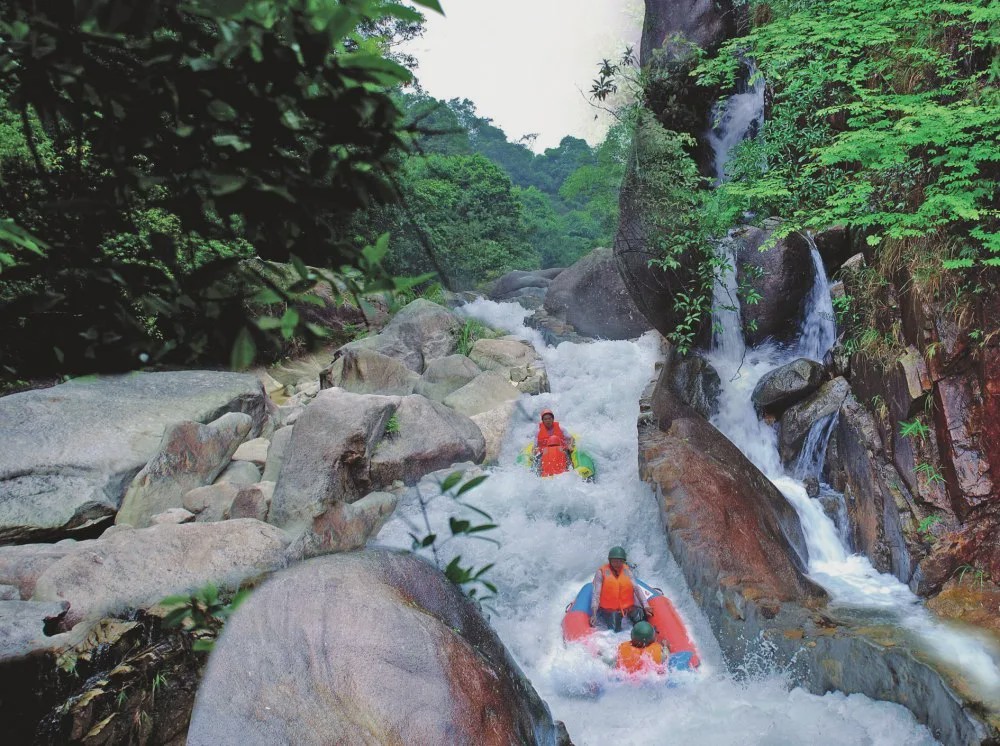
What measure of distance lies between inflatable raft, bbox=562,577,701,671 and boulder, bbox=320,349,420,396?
5851mm

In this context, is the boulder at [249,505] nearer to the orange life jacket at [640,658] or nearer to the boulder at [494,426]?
the boulder at [494,426]

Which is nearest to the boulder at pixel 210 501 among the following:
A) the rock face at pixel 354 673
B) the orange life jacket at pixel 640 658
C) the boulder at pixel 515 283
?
the rock face at pixel 354 673

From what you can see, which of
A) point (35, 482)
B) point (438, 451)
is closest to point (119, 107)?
point (35, 482)

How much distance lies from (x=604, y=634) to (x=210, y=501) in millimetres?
4212

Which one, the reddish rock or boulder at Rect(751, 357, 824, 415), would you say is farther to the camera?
boulder at Rect(751, 357, 824, 415)

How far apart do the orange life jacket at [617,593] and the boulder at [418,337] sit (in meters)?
7.71

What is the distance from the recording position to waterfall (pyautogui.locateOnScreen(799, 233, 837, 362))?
805 centimetres

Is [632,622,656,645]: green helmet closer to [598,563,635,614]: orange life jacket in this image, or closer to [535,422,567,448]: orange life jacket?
[598,563,635,614]: orange life jacket

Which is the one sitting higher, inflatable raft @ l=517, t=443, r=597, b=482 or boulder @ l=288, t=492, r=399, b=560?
inflatable raft @ l=517, t=443, r=597, b=482

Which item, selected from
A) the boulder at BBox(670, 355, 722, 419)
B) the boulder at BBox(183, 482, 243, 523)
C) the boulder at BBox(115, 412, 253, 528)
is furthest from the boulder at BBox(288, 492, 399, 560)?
the boulder at BBox(670, 355, 722, 419)

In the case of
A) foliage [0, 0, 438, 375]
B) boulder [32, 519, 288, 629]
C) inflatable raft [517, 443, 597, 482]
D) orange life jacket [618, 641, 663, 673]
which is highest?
foliage [0, 0, 438, 375]

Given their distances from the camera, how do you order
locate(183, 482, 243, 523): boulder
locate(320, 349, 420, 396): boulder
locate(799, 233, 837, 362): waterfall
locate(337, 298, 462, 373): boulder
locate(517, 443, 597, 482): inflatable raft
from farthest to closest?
locate(337, 298, 462, 373): boulder
locate(320, 349, 420, 396): boulder
locate(517, 443, 597, 482): inflatable raft
locate(799, 233, 837, 362): waterfall
locate(183, 482, 243, 523): boulder

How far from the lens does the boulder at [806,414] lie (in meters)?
7.12

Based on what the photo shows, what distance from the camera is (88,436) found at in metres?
6.93
